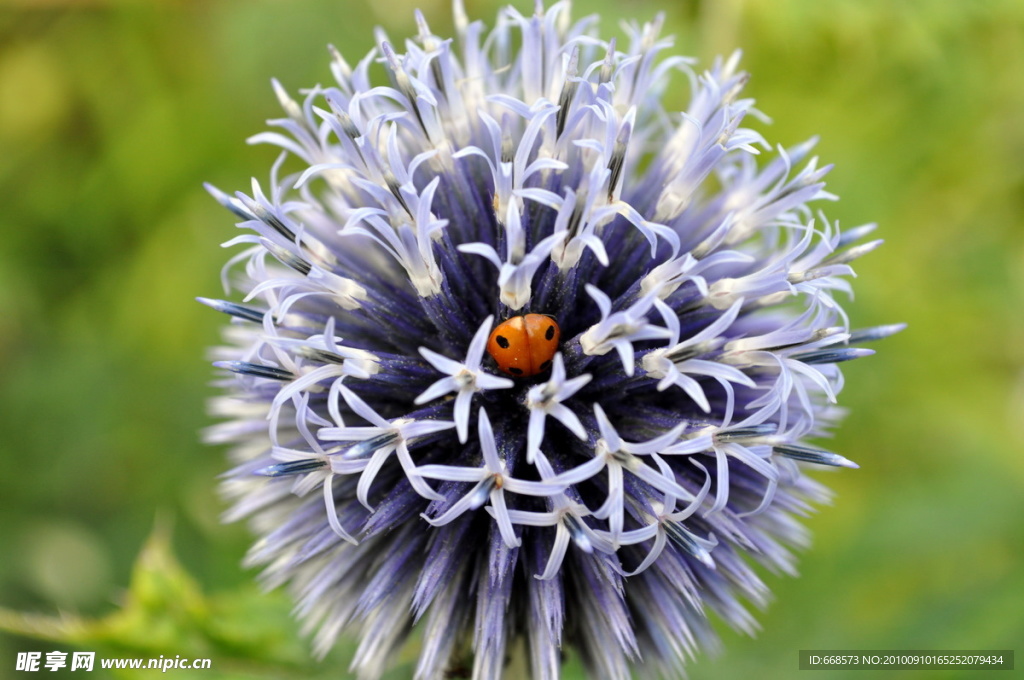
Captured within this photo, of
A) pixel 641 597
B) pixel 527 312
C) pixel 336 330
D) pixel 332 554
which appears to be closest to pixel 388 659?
pixel 332 554

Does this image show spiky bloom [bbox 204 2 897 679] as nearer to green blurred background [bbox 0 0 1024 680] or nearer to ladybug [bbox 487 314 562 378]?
ladybug [bbox 487 314 562 378]

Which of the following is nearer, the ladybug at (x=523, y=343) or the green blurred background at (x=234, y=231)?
the ladybug at (x=523, y=343)

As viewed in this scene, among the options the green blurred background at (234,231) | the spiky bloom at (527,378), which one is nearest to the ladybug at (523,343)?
the spiky bloom at (527,378)

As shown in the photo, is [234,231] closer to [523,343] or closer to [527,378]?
[527,378]

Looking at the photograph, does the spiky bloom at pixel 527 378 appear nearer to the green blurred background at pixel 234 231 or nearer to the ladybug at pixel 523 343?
the ladybug at pixel 523 343

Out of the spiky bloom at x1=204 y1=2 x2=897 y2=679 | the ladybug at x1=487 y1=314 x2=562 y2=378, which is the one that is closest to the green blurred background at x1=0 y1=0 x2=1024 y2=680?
the spiky bloom at x1=204 y1=2 x2=897 y2=679

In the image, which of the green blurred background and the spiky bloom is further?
the green blurred background

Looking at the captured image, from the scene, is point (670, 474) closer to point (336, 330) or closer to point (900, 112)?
point (336, 330)
